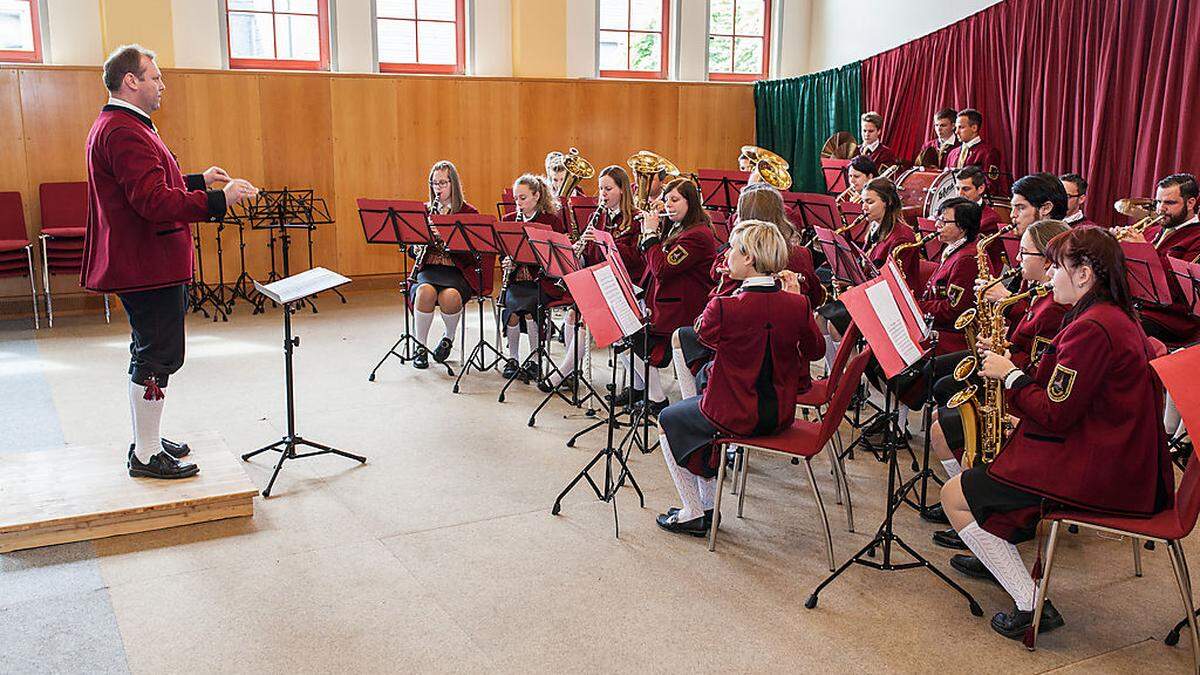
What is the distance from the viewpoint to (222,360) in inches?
295

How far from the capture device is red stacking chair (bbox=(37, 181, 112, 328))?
889 cm

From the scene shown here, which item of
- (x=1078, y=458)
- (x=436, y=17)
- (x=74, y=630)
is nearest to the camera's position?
(x=1078, y=458)

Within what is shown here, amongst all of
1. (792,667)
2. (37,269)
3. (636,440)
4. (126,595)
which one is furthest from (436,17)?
(792,667)

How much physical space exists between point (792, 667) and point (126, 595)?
2.45 m

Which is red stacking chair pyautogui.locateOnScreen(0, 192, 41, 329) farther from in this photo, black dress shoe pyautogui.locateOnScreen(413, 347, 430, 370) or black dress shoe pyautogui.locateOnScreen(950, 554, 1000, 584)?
black dress shoe pyautogui.locateOnScreen(950, 554, 1000, 584)

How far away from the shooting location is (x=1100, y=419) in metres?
3.19

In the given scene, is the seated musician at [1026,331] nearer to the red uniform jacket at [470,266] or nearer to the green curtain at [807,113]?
the red uniform jacket at [470,266]

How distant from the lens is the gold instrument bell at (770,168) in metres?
6.75

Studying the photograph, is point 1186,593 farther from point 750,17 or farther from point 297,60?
point 750,17

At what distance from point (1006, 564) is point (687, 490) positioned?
4.39 feet

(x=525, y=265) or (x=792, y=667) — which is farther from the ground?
(x=525, y=265)

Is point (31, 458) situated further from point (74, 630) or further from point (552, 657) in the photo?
point (552, 657)

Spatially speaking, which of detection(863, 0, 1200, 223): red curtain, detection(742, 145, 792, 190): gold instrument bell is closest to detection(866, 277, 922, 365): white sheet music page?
detection(742, 145, 792, 190): gold instrument bell

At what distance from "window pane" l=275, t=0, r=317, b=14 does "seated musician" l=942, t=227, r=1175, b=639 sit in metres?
9.21
